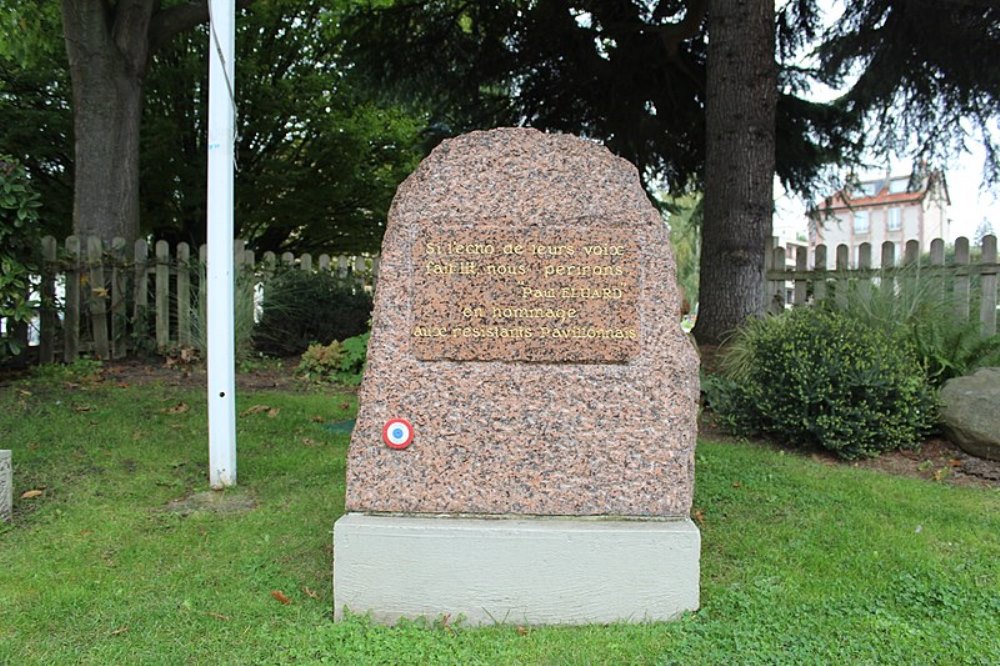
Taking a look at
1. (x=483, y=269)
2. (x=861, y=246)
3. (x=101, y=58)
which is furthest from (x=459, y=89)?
(x=483, y=269)

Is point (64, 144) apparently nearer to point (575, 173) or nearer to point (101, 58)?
point (101, 58)

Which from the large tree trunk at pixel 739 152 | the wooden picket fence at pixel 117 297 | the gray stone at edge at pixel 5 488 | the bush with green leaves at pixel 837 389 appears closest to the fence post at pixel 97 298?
the wooden picket fence at pixel 117 297

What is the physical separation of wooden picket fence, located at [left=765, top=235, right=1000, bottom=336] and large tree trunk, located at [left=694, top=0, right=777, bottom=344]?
99cm

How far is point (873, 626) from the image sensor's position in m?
2.88

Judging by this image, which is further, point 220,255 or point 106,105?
point 106,105

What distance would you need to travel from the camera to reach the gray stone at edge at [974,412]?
17.1ft

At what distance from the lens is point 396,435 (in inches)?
123

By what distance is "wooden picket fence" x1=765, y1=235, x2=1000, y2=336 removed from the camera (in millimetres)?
7328

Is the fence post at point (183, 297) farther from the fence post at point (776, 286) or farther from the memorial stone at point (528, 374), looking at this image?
the fence post at point (776, 286)

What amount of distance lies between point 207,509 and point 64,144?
1367 cm

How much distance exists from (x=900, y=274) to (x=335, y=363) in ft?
20.0

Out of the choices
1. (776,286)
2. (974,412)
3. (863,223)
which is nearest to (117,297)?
(776,286)

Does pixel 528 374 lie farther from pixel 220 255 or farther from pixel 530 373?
pixel 220 255

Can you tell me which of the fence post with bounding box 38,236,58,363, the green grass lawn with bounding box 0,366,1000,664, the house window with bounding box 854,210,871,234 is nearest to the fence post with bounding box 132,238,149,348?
the fence post with bounding box 38,236,58,363
